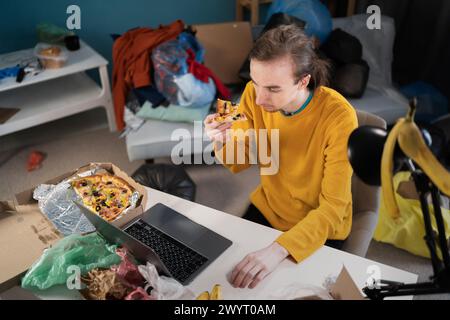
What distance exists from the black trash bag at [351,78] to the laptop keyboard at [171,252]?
1.69 meters

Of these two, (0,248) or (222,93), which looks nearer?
(0,248)

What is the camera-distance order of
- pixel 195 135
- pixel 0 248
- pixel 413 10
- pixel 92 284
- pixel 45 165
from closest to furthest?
1. pixel 92 284
2. pixel 0 248
3. pixel 195 135
4. pixel 45 165
5. pixel 413 10

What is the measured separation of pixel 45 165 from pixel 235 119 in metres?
1.78

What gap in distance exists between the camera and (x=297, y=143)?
1335mm

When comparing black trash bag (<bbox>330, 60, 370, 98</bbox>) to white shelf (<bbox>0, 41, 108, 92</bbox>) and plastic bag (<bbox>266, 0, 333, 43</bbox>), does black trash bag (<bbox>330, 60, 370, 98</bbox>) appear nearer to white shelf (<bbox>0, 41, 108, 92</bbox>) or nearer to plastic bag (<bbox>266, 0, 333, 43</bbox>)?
plastic bag (<bbox>266, 0, 333, 43</bbox>)

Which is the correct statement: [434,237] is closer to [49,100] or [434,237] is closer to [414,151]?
[414,151]

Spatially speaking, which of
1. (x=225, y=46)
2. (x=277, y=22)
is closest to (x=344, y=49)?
(x=277, y=22)

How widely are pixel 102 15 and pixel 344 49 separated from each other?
176 cm

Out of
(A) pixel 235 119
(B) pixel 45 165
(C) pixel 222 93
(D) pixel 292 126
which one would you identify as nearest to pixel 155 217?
(A) pixel 235 119

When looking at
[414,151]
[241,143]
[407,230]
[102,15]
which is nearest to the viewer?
[414,151]

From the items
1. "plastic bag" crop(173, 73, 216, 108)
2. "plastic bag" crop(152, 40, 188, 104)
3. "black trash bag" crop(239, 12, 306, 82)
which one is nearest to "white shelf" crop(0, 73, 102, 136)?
"plastic bag" crop(152, 40, 188, 104)

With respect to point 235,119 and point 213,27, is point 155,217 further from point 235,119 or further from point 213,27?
point 213,27

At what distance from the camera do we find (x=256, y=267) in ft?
3.52

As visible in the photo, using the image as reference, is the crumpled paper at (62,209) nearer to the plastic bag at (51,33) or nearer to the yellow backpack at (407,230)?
the yellow backpack at (407,230)
